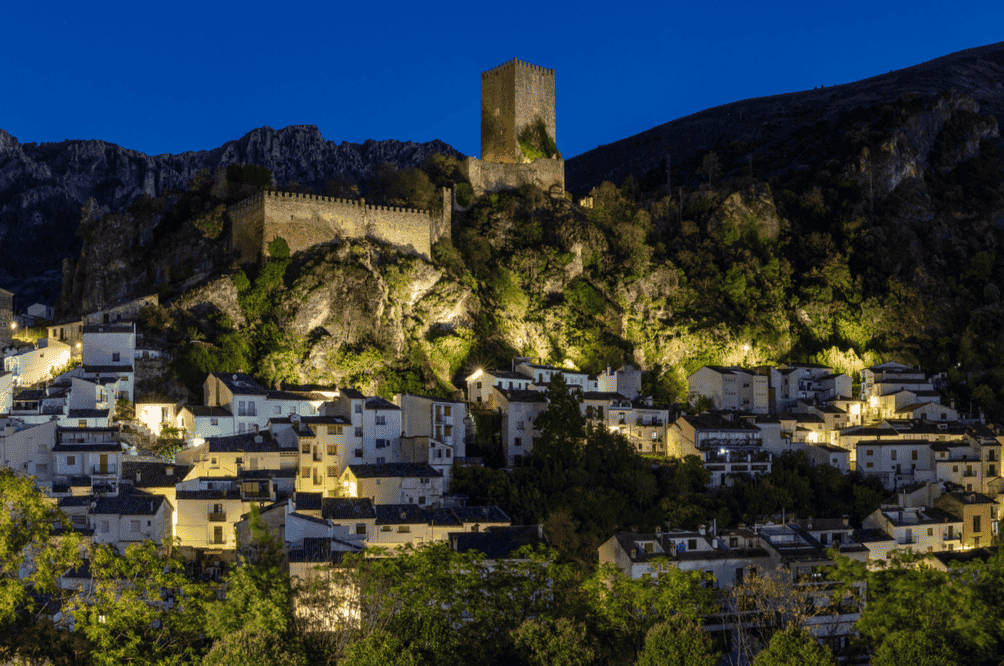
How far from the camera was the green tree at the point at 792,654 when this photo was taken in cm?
2417

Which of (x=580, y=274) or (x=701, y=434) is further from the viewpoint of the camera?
(x=580, y=274)

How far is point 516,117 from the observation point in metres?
73.4

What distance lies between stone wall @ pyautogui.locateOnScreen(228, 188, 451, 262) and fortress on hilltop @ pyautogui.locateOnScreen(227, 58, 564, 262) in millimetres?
54

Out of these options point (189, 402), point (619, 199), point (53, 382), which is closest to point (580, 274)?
point (619, 199)

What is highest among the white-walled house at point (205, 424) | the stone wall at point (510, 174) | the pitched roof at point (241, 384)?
the stone wall at point (510, 174)

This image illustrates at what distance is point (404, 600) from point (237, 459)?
751 inches

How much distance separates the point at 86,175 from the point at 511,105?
164 feet

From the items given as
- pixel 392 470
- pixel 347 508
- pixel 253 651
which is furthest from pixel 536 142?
pixel 253 651

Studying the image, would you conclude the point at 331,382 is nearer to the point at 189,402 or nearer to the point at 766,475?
the point at 189,402

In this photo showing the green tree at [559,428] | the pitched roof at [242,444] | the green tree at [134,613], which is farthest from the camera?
the green tree at [559,428]

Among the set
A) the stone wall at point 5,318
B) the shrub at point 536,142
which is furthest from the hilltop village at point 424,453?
the shrub at point 536,142

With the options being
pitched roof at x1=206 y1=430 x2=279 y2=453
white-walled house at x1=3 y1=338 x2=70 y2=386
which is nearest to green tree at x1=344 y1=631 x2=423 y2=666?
pitched roof at x1=206 y1=430 x2=279 y2=453

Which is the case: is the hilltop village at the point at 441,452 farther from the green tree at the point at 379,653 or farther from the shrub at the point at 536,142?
the shrub at the point at 536,142

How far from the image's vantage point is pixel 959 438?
5466 centimetres
